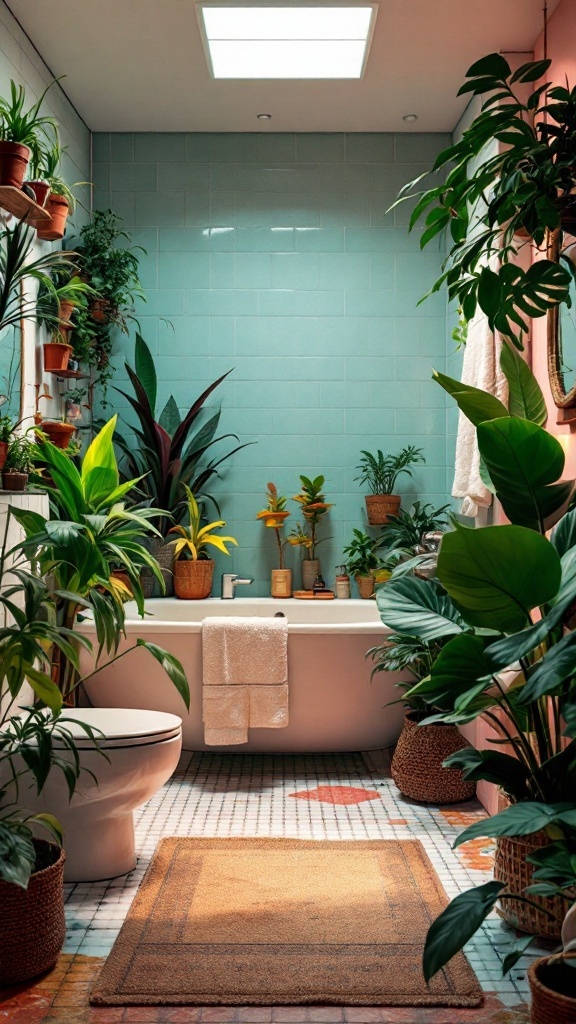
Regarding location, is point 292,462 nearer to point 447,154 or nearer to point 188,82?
point 188,82

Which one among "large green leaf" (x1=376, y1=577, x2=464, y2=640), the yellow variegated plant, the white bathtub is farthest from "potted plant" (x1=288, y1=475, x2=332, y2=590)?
"large green leaf" (x1=376, y1=577, x2=464, y2=640)

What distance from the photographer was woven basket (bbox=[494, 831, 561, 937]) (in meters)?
2.41

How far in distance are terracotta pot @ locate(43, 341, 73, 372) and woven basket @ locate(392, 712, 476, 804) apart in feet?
6.80

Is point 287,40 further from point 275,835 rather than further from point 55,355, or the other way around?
point 275,835

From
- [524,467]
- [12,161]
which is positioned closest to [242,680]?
[524,467]

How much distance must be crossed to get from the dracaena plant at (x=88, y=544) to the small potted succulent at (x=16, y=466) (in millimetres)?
77

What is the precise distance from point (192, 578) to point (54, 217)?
6.39 feet

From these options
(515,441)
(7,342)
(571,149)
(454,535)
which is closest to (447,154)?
(571,149)

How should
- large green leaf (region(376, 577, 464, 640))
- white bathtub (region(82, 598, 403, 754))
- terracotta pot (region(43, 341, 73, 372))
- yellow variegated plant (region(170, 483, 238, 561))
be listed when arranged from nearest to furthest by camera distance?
large green leaf (region(376, 577, 464, 640)), terracotta pot (region(43, 341, 73, 372)), white bathtub (region(82, 598, 403, 754)), yellow variegated plant (region(170, 483, 238, 561))

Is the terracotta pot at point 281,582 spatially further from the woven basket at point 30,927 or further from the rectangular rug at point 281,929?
the woven basket at point 30,927

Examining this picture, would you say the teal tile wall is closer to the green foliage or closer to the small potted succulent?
the green foliage

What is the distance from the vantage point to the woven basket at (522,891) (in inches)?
95.0

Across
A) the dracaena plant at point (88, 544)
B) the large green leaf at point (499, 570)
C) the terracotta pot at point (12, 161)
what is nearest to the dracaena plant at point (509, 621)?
the large green leaf at point (499, 570)

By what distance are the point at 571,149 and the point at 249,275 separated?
9.61ft
